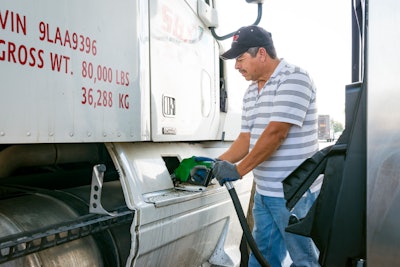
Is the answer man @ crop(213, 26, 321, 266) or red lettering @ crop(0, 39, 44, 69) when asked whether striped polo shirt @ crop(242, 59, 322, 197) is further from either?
red lettering @ crop(0, 39, 44, 69)

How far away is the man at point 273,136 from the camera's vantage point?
2279 mm

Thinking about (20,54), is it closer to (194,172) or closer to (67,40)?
(67,40)

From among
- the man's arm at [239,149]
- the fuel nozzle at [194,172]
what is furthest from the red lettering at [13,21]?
the man's arm at [239,149]

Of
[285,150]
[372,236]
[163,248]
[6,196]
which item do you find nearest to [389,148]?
[372,236]

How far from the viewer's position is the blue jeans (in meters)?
2.28

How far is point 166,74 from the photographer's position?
2393 mm

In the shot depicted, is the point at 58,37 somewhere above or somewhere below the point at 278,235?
above

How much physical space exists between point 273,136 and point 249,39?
2.09ft

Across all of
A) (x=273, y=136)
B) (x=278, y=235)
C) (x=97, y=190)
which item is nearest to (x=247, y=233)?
(x=278, y=235)

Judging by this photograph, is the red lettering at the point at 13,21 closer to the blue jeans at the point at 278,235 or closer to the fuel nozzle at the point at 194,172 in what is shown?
the fuel nozzle at the point at 194,172

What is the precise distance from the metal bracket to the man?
74 centimetres

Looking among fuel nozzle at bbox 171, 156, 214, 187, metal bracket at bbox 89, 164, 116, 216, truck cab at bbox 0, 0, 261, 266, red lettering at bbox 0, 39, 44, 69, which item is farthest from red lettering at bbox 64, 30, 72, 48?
fuel nozzle at bbox 171, 156, 214, 187

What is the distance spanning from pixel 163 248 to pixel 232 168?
1.93ft

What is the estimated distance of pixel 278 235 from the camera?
2527 mm
